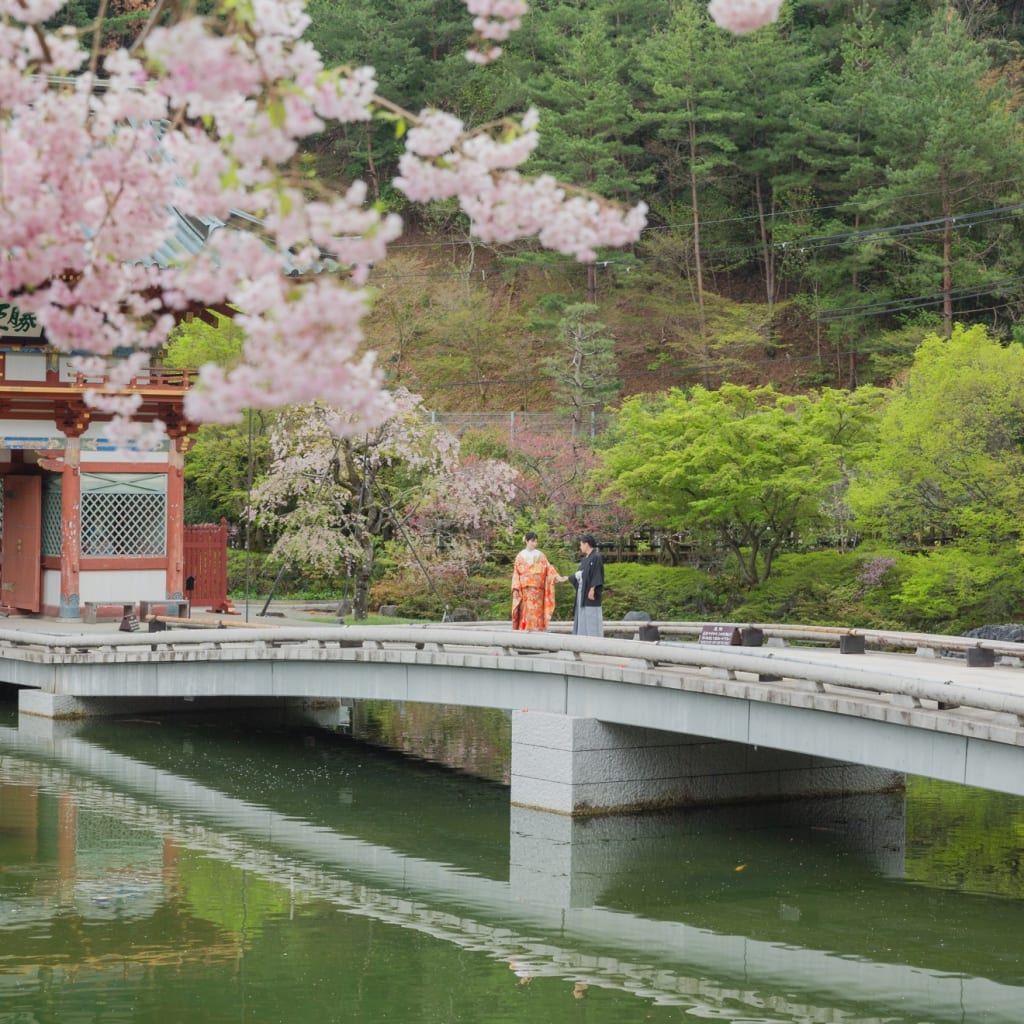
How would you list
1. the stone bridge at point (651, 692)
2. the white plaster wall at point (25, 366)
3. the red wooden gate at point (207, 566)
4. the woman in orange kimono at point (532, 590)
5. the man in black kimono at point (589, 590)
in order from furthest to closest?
the red wooden gate at point (207, 566), the white plaster wall at point (25, 366), the woman in orange kimono at point (532, 590), the man in black kimono at point (589, 590), the stone bridge at point (651, 692)

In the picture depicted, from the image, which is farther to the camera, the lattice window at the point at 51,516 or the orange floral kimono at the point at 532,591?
the lattice window at the point at 51,516

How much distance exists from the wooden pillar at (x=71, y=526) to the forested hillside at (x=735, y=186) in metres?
19.8

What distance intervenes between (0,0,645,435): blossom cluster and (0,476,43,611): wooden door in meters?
22.7

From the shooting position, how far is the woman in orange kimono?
64.8 ft

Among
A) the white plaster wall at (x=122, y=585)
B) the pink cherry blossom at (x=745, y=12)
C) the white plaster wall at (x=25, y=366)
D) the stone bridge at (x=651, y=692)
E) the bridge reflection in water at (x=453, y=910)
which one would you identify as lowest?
the bridge reflection in water at (x=453, y=910)

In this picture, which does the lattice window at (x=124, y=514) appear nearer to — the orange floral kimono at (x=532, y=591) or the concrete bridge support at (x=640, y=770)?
the orange floral kimono at (x=532, y=591)

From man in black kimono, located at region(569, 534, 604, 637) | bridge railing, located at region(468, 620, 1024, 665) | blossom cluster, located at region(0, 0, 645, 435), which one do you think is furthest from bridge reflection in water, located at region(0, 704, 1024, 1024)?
blossom cluster, located at region(0, 0, 645, 435)

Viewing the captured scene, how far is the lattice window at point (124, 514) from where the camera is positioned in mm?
27969

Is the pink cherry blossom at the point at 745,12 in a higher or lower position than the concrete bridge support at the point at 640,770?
higher

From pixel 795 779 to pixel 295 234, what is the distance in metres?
14.8

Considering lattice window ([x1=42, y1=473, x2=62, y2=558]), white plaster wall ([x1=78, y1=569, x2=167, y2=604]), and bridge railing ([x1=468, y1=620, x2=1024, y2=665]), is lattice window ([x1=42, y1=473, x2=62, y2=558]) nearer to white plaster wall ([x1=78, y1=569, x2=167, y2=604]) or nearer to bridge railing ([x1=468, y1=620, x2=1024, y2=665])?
white plaster wall ([x1=78, y1=569, x2=167, y2=604])

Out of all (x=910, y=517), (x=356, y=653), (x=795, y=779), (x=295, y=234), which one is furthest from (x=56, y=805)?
(x=910, y=517)

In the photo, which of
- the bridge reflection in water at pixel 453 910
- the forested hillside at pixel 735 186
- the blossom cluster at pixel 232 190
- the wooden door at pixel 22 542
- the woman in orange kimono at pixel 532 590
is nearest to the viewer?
the blossom cluster at pixel 232 190

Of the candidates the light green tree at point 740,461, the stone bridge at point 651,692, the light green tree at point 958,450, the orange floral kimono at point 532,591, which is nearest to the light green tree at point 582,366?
the light green tree at point 740,461
